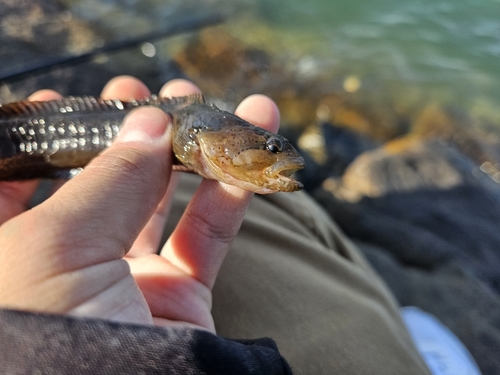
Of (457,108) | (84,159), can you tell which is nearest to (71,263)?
(84,159)

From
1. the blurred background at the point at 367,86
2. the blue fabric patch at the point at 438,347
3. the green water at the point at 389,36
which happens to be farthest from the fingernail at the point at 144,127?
the green water at the point at 389,36

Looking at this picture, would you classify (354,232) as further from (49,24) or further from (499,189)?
(49,24)

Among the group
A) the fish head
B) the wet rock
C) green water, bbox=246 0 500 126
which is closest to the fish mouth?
the fish head

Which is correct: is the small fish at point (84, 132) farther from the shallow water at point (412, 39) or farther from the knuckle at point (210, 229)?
the shallow water at point (412, 39)

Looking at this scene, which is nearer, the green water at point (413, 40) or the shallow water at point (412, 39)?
the green water at point (413, 40)

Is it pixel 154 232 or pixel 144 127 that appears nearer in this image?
pixel 144 127

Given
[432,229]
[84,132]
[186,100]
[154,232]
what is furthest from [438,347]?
[84,132]

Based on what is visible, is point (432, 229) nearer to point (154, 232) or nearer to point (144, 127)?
point (154, 232)
